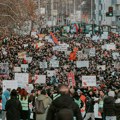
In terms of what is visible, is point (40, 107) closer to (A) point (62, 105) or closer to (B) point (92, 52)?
(A) point (62, 105)

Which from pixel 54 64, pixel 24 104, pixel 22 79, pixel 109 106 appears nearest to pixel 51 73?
pixel 54 64

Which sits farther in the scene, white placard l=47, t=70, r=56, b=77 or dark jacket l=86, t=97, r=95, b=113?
white placard l=47, t=70, r=56, b=77

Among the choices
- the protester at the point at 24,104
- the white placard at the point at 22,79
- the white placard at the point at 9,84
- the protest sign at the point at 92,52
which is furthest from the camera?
the protest sign at the point at 92,52

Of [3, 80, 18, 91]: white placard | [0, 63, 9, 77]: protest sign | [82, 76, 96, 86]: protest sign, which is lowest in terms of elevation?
[0, 63, 9, 77]: protest sign

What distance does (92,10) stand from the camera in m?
173

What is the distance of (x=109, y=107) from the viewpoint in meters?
17.1

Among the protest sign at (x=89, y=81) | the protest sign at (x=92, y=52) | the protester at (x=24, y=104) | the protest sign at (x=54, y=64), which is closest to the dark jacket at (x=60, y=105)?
the protester at (x=24, y=104)

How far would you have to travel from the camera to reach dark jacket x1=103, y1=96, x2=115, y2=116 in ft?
55.9

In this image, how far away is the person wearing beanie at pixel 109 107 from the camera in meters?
17.0

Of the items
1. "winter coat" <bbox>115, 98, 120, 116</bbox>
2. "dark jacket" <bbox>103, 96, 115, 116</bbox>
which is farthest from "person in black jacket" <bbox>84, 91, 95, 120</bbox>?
→ "winter coat" <bbox>115, 98, 120, 116</bbox>

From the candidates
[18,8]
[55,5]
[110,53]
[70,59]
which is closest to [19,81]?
[70,59]

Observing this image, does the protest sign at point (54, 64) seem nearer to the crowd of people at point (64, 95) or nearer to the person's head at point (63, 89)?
the crowd of people at point (64, 95)

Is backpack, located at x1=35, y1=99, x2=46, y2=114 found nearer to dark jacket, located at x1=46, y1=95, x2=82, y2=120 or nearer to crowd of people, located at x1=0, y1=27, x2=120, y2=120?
crowd of people, located at x1=0, y1=27, x2=120, y2=120

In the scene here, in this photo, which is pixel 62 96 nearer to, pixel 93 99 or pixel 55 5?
pixel 93 99
